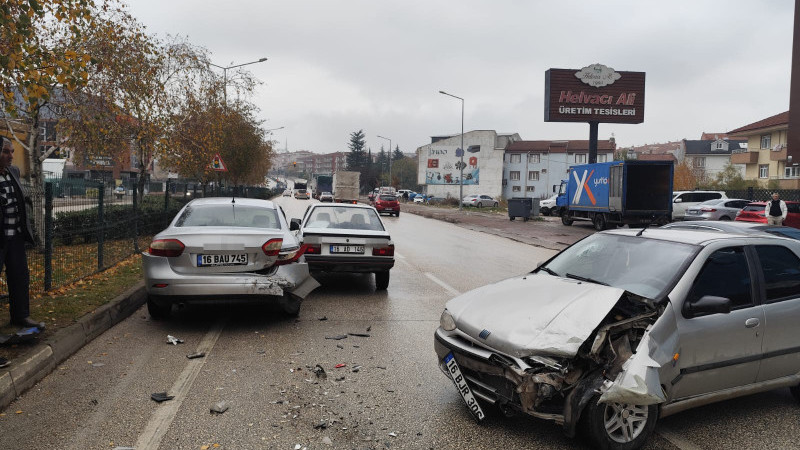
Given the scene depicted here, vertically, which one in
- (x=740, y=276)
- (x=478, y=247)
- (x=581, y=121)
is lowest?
(x=478, y=247)

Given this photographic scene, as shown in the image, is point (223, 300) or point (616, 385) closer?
point (616, 385)

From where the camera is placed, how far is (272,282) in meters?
6.36

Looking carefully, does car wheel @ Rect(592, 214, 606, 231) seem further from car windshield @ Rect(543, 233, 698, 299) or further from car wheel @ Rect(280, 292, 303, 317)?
car windshield @ Rect(543, 233, 698, 299)

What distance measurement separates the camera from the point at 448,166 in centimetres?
9388

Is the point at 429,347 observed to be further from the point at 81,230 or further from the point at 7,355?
the point at 81,230

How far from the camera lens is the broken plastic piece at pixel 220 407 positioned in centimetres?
401

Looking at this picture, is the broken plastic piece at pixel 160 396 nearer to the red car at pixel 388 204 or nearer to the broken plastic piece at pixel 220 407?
the broken plastic piece at pixel 220 407

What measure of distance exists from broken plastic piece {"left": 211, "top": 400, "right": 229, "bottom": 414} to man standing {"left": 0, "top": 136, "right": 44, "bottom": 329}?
2454 millimetres

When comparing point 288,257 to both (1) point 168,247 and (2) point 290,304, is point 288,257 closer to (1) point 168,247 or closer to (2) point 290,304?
(2) point 290,304

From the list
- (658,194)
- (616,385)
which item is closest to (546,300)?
(616,385)

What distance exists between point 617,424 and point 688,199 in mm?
32235

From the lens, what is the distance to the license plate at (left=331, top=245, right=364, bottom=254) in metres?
8.97

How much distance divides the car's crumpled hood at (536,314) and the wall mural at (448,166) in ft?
290

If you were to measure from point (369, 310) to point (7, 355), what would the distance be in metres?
4.11
